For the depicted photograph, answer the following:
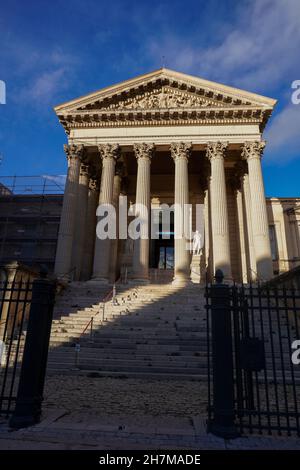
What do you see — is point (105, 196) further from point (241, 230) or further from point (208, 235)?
point (241, 230)

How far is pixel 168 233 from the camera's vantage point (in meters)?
28.0

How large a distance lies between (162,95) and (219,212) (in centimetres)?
1034

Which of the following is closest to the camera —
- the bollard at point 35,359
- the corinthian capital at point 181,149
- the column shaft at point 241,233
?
the bollard at point 35,359

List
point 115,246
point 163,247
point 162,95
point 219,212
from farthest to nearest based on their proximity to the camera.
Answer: point 163,247 → point 162,95 → point 115,246 → point 219,212

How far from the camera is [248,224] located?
22703mm

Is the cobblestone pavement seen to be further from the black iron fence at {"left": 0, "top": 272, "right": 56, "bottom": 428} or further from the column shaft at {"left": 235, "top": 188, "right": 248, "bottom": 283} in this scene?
the column shaft at {"left": 235, "top": 188, "right": 248, "bottom": 283}

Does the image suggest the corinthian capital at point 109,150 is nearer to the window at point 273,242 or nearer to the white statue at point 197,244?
the white statue at point 197,244

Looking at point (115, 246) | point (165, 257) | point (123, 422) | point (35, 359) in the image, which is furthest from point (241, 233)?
point (35, 359)

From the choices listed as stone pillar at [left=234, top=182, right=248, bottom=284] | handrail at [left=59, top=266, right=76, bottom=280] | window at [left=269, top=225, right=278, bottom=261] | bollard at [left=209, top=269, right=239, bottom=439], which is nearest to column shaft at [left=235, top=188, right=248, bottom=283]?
stone pillar at [left=234, top=182, right=248, bottom=284]

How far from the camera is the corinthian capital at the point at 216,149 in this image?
22344mm

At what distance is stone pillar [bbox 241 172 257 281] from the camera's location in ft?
71.8

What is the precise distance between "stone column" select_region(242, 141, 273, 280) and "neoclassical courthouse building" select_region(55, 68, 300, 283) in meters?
0.07

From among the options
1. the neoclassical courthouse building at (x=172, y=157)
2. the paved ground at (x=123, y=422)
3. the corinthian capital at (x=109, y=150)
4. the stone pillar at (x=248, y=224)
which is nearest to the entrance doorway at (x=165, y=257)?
the neoclassical courthouse building at (x=172, y=157)

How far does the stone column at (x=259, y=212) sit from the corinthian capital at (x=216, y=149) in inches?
60.6
